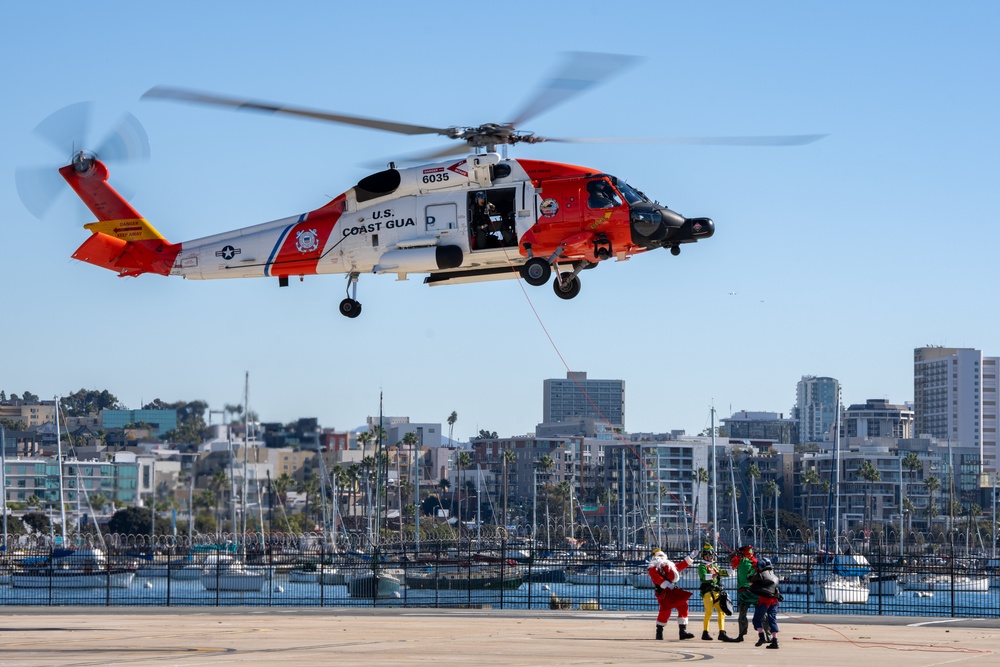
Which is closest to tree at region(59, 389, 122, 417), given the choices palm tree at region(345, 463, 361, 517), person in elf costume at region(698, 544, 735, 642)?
palm tree at region(345, 463, 361, 517)

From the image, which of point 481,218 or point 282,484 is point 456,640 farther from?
point 282,484

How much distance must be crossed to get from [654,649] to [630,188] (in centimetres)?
803

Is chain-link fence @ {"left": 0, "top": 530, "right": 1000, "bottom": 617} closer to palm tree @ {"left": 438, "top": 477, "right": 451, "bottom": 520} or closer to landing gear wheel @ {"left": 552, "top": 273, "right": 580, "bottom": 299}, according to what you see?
landing gear wheel @ {"left": 552, "top": 273, "right": 580, "bottom": 299}

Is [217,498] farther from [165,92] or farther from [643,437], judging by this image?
[643,437]

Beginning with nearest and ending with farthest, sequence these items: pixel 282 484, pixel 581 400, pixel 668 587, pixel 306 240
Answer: pixel 668 587, pixel 306 240, pixel 282 484, pixel 581 400

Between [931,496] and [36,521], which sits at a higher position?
[36,521]

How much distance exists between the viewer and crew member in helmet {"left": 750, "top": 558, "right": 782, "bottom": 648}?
1991 centimetres

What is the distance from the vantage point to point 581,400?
180250 mm

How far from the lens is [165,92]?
1952cm

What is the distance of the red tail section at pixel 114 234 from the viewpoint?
25781 millimetres

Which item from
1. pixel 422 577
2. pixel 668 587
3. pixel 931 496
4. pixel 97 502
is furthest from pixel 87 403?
pixel 931 496

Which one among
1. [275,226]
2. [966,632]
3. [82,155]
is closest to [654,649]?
[966,632]

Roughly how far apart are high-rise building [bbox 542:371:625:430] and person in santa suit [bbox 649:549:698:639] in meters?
128

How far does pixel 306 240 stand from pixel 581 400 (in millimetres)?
156798
